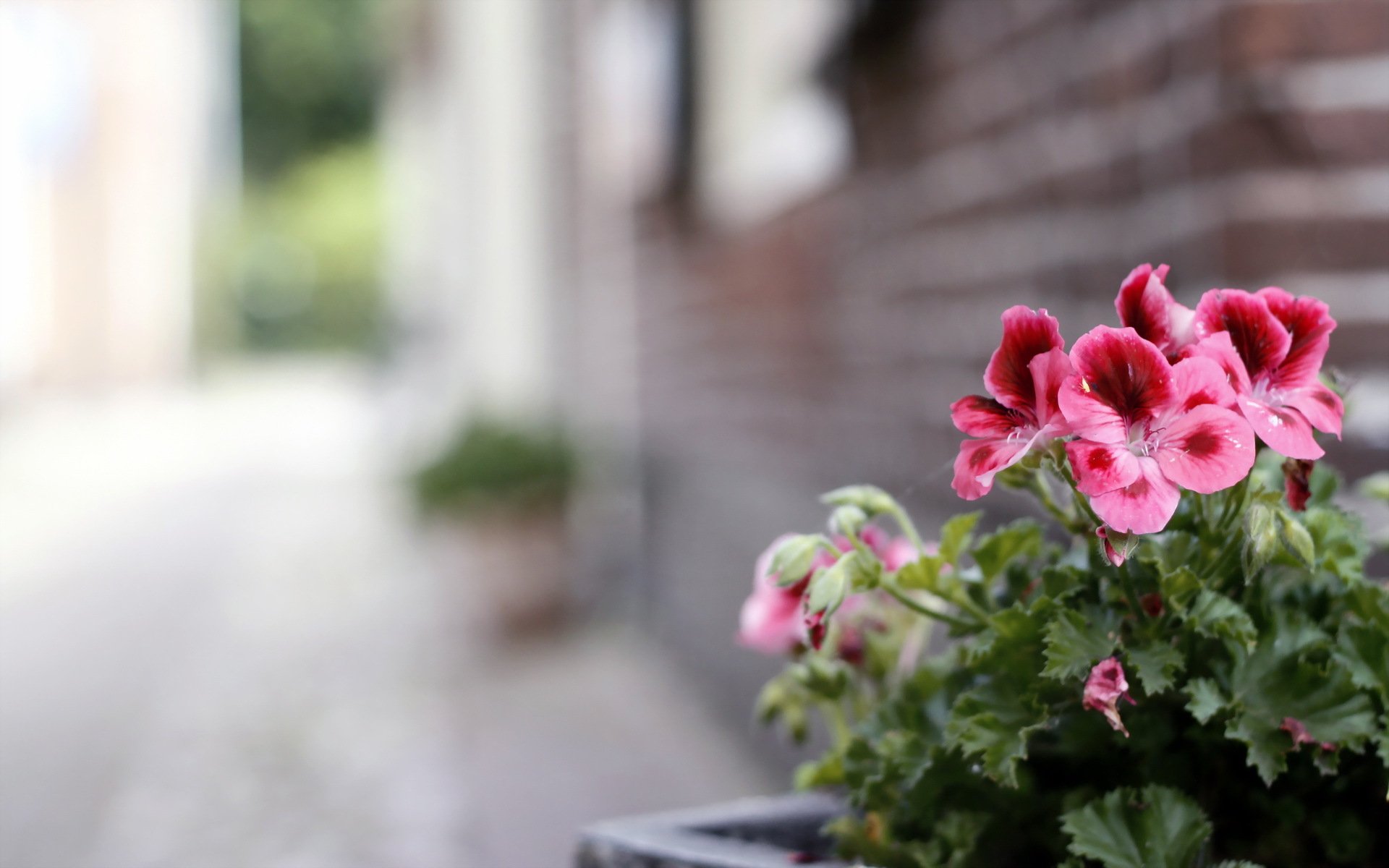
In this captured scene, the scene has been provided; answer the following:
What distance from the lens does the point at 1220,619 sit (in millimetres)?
654

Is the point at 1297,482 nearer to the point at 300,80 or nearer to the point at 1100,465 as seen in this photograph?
the point at 1100,465

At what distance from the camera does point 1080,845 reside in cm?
65

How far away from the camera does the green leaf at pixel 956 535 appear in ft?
2.48

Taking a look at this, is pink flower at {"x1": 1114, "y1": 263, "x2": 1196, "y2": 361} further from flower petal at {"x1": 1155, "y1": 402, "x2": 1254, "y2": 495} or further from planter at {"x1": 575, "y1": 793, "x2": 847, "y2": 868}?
planter at {"x1": 575, "y1": 793, "x2": 847, "y2": 868}

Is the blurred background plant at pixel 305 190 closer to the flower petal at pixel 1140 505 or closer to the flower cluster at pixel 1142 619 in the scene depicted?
the flower cluster at pixel 1142 619

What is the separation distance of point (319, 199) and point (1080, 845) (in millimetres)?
28411

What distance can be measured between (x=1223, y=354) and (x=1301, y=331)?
0.25ft

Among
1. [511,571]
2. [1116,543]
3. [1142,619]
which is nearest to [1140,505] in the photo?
[1116,543]

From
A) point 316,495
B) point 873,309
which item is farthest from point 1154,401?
point 316,495

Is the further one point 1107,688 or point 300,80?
point 300,80

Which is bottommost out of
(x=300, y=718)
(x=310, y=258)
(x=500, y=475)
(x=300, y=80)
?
(x=300, y=718)

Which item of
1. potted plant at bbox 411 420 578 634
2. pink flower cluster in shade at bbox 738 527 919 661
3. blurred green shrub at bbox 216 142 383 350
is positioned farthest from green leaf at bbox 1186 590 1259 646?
blurred green shrub at bbox 216 142 383 350

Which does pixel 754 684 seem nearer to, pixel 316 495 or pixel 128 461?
pixel 316 495

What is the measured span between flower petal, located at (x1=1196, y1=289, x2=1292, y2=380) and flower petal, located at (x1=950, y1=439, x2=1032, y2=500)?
0.38 ft
